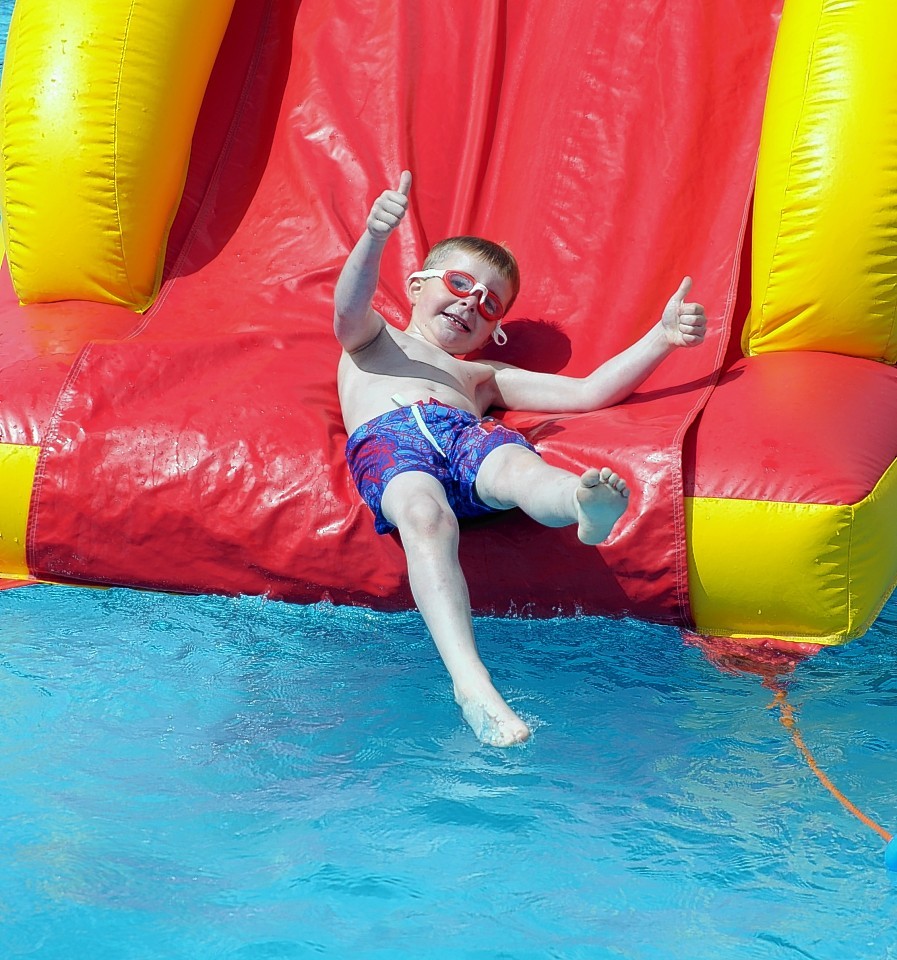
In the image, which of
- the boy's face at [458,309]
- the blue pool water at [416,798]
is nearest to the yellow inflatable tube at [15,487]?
the blue pool water at [416,798]

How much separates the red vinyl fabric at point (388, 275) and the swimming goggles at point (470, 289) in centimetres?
21

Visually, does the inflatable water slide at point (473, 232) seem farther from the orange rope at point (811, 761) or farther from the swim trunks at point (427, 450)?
the orange rope at point (811, 761)

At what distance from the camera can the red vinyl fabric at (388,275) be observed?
211 centimetres

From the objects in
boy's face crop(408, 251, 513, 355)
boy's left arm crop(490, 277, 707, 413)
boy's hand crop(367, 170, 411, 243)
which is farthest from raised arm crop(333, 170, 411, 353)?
boy's left arm crop(490, 277, 707, 413)

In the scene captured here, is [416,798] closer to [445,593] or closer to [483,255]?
[445,593]

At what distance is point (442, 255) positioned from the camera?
2.40 metres

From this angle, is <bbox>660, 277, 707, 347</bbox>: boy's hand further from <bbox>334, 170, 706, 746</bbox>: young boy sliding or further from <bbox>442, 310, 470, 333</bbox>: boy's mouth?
<bbox>442, 310, 470, 333</bbox>: boy's mouth

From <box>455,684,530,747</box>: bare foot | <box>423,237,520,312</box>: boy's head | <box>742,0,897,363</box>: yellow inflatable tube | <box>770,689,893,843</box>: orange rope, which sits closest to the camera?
<box>770,689,893,843</box>: orange rope

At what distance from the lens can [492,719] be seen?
1624 millimetres

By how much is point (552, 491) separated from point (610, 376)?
526 millimetres

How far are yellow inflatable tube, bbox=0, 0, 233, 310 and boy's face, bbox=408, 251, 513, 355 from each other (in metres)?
0.69

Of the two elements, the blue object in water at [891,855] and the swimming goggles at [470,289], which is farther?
the swimming goggles at [470,289]

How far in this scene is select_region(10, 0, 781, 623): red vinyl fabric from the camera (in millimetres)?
2107

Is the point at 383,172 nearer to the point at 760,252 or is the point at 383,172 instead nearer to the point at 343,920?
the point at 760,252
